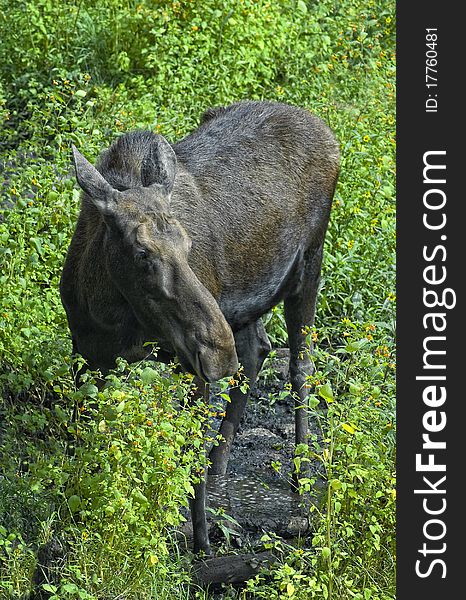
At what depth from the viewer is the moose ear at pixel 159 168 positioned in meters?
6.07

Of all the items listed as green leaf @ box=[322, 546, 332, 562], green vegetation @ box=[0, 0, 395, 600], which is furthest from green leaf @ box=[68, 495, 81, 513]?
green leaf @ box=[322, 546, 332, 562]

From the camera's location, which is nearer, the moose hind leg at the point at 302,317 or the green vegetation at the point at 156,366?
the green vegetation at the point at 156,366

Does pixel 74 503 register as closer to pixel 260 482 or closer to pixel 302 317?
pixel 260 482

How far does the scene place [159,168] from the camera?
241 inches

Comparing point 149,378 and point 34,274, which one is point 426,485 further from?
point 34,274

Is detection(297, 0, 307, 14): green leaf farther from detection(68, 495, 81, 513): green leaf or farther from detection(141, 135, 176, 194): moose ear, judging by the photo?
detection(68, 495, 81, 513): green leaf

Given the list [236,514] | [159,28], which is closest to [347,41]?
[159,28]

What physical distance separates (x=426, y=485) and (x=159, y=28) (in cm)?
651

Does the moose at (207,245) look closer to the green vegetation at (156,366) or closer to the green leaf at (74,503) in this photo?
the green vegetation at (156,366)

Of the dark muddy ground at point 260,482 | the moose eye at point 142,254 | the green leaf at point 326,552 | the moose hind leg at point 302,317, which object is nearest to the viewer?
the green leaf at point 326,552

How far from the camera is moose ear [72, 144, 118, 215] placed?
5770 mm

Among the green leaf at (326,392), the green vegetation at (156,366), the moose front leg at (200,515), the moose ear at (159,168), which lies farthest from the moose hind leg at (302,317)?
the green leaf at (326,392)

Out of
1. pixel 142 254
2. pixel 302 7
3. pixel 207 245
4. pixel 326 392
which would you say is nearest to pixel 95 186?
pixel 142 254

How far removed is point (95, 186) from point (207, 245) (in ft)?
3.13
